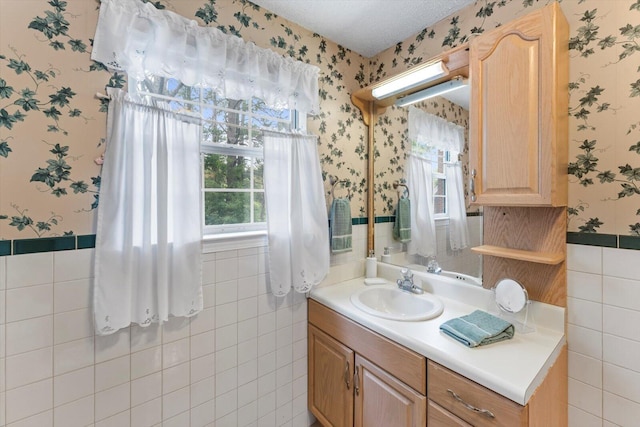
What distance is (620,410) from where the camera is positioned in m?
1.06

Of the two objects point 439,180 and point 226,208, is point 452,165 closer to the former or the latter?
point 439,180

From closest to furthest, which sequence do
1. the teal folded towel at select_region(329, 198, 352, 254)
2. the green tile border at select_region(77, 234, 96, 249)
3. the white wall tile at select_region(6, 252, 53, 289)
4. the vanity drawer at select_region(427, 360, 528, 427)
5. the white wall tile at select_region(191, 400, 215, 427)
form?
the vanity drawer at select_region(427, 360, 528, 427) → the white wall tile at select_region(6, 252, 53, 289) → the green tile border at select_region(77, 234, 96, 249) → the white wall tile at select_region(191, 400, 215, 427) → the teal folded towel at select_region(329, 198, 352, 254)

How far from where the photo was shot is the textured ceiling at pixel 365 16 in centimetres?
152

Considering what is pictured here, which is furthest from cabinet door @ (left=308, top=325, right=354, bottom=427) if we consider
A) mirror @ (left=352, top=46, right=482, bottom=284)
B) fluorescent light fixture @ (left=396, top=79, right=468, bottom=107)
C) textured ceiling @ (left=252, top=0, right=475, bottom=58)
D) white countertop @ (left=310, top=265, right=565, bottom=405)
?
textured ceiling @ (left=252, top=0, right=475, bottom=58)

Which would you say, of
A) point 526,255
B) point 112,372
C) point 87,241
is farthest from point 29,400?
point 526,255

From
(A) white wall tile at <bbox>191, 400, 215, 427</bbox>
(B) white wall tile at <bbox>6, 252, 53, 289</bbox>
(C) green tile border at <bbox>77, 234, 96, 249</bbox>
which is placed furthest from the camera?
(A) white wall tile at <bbox>191, 400, 215, 427</bbox>

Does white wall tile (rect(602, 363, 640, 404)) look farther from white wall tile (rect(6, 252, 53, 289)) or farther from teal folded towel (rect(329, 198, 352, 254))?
white wall tile (rect(6, 252, 53, 289))

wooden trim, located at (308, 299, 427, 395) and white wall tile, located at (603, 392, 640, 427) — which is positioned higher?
wooden trim, located at (308, 299, 427, 395)

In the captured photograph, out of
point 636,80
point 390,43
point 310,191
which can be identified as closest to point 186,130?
point 310,191

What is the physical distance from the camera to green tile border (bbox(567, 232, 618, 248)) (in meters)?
1.08

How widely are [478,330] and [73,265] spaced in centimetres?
165

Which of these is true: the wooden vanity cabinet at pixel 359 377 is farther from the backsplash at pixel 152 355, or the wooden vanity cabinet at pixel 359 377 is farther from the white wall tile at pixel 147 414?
the white wall tile at pixel 147 414

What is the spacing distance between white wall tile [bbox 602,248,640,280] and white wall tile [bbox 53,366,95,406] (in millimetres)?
2128

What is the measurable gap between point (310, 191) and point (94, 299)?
114 cm
